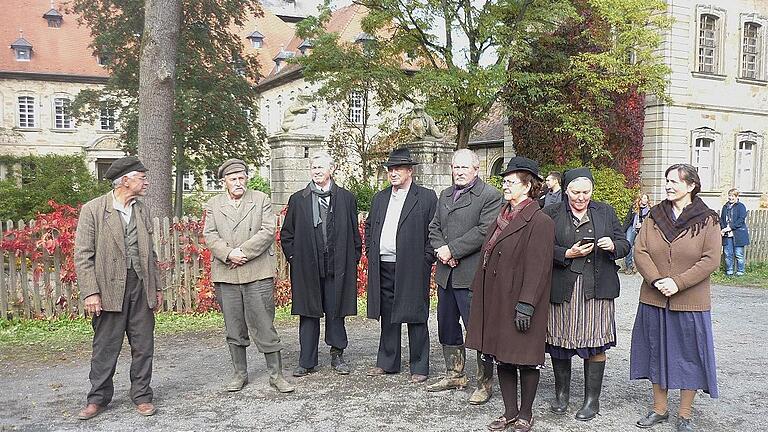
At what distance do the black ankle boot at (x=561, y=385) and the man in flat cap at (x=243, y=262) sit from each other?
2.21 metres

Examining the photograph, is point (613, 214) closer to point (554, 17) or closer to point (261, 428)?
point (261, 428)

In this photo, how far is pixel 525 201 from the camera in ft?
15.9

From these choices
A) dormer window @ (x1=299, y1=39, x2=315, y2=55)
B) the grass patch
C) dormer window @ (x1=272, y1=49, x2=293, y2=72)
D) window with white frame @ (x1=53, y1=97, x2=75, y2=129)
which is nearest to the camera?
the grass patch

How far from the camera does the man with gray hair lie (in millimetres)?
5586

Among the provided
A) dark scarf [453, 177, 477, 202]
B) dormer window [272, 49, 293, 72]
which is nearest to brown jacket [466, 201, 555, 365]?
dark scarf [453, 177, 477, 202]

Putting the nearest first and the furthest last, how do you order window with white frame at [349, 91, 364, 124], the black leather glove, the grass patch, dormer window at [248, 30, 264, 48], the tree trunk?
the black leather glove
the tree trunk
the grass patch
window with white frame at [349, 91, 364, 124]
dormer window at [248, 30, 264, 48]

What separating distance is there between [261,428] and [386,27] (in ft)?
49.8

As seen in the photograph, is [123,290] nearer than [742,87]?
Yes

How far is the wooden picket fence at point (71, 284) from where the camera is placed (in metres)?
8.47

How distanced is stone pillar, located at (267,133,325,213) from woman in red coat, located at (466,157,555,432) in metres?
9.16

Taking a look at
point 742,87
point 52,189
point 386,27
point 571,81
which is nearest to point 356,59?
point 386,27

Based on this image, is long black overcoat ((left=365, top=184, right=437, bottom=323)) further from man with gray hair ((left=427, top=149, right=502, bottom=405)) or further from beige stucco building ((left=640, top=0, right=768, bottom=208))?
beige stucco building ((left=640, top=0, right=768, bottom=208))

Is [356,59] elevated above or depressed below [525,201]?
above

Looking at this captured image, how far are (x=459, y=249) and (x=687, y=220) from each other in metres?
1.77
